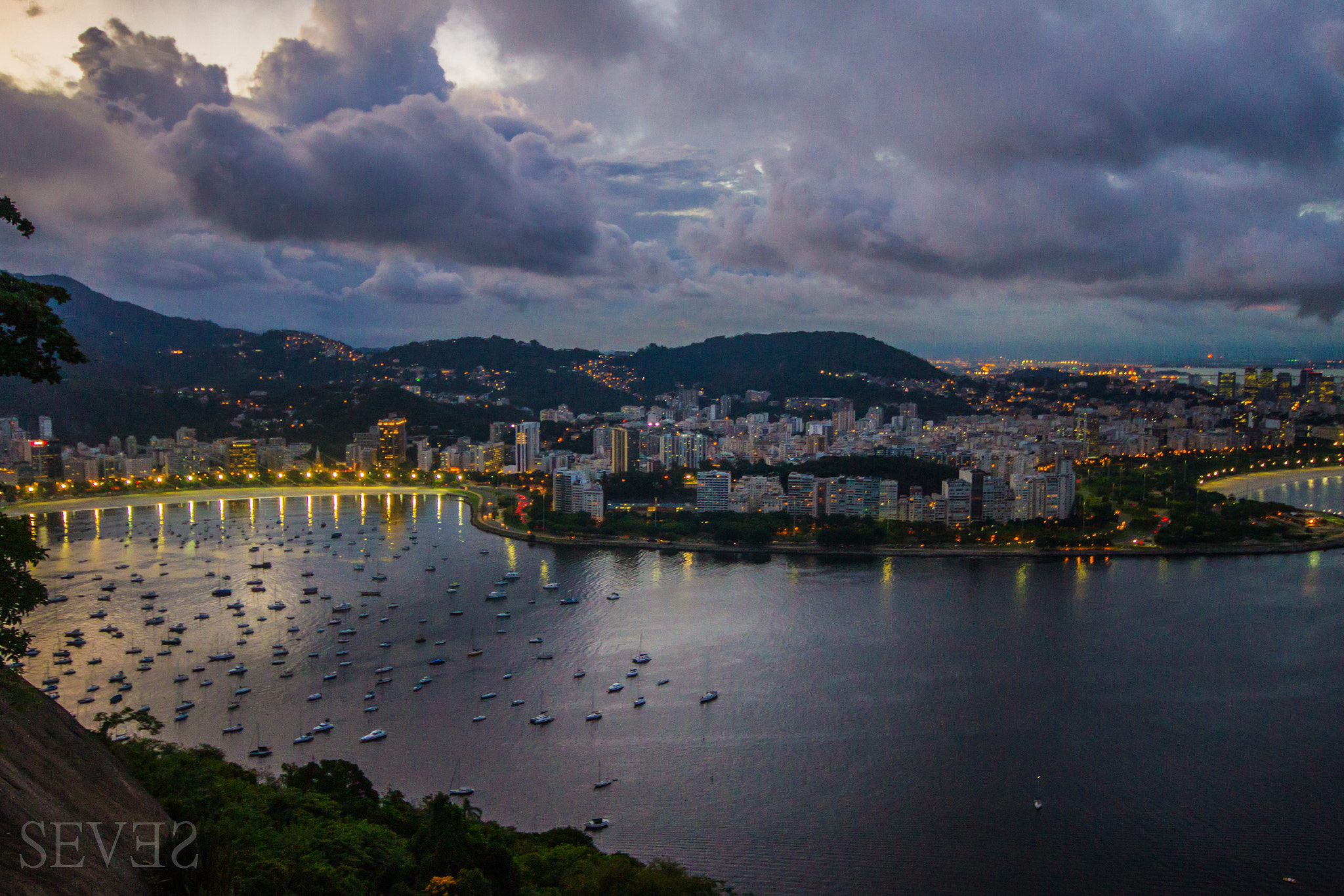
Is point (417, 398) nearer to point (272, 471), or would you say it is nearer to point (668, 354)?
point (272, 471)

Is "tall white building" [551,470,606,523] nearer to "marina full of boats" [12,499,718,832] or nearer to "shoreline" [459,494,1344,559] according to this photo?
"shoreline" [459,494,1344,559]

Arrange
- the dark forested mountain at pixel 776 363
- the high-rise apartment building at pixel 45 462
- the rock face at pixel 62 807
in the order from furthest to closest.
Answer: the dark forested mountain at pixel 776 363 → the high-rise apartment building at pixel 45 462 → the rock face at pixel 62 807

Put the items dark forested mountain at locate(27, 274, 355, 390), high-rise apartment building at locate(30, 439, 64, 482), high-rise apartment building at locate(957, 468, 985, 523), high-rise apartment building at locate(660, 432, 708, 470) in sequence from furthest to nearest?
dark forested mountain at locate(27, 274, 355, 390) < high-rise apartment building at locate(660, 432, 708, 470) < high-rise apartment building at locate(30, 439, 64, 482) < high-rise apartment building at locate(957, 468, 985, 523)

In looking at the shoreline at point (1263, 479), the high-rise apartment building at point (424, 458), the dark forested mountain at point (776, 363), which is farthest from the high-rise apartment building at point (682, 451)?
the dark forested mountain at point (776, 363)

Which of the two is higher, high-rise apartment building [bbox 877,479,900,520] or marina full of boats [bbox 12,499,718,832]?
high-rise apartment building [bbox 877,479,900,520]

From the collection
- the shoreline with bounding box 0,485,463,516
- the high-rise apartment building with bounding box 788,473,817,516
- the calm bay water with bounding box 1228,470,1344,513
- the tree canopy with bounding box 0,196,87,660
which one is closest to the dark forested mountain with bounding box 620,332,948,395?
the calm bay water with bounding box 1228,470,1344,513

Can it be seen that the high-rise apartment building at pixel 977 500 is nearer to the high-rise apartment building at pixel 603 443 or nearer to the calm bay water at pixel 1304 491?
the calm bay water at pixel 1304 491
